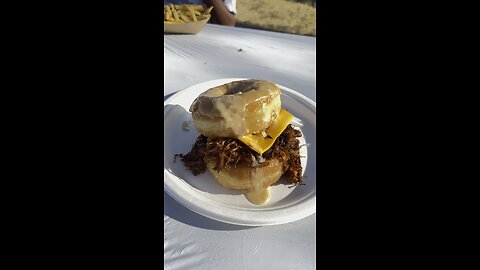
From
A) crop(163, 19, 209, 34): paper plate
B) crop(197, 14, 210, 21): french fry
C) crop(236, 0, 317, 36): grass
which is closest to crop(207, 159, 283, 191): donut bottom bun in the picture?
crop(163, 19, 209, 34): paper plate

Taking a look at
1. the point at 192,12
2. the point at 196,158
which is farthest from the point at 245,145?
the point at 192,12

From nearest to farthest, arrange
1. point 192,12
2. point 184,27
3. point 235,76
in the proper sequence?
point 235,76
point 184,27
point 192,12

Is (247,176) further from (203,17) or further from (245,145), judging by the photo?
(203,17)

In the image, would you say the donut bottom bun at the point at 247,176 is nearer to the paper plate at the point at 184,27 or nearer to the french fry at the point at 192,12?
the paper plate at the point at 184,27

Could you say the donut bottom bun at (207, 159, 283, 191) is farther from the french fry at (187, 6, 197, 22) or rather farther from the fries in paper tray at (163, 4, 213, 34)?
the french fry at (187, 6, 197, 22)

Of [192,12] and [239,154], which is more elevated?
[192,12]
